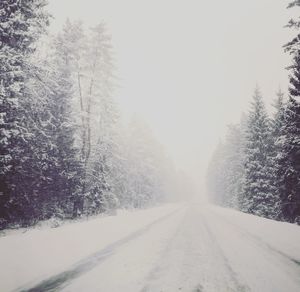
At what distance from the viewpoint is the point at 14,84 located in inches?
453

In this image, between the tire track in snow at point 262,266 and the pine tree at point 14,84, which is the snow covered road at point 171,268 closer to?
the tire track in snow at point 262,266

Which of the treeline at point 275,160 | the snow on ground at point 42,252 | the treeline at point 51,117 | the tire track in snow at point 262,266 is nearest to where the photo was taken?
the tire track in snow at point 262,266

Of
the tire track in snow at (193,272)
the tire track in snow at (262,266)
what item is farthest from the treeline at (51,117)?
the tire track in snow at (262,266)

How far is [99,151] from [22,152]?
31.3 ft

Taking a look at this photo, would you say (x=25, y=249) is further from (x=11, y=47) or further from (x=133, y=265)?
(x=11, y=47)

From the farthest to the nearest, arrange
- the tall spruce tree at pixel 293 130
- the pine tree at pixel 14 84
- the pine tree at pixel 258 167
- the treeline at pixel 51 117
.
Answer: the pine tree at pixel 258 167, the tall spruce tree at pixel 293 130, the treeline at pixel 51 117, the pine tree at pixel 14 84

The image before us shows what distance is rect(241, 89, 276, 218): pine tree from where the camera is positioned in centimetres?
2873

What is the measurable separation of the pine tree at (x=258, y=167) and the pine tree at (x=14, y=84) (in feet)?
77.2

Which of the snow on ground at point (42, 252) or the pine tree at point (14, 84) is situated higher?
the pine tree at point (14, 84)

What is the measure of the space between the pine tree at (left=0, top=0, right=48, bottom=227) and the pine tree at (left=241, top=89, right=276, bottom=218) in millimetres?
23522

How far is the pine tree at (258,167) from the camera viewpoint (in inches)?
1131

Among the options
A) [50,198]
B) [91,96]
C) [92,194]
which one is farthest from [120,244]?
[91,96]

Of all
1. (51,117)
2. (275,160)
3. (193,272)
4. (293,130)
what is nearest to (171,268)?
(193,272)

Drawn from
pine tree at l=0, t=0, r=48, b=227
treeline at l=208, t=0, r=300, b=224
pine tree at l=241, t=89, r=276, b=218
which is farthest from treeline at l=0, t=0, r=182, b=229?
pine tree at l=241, t=89, r=276, b=218
